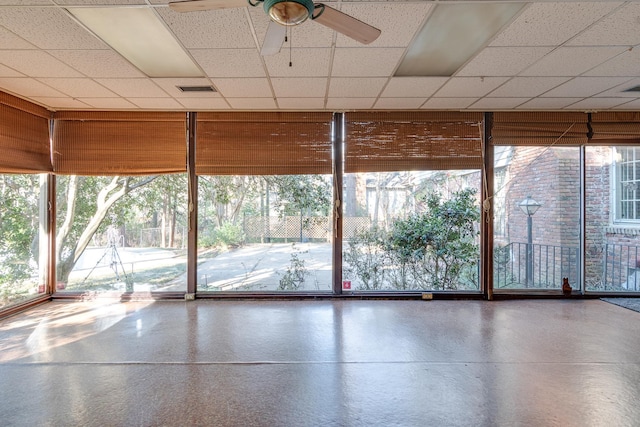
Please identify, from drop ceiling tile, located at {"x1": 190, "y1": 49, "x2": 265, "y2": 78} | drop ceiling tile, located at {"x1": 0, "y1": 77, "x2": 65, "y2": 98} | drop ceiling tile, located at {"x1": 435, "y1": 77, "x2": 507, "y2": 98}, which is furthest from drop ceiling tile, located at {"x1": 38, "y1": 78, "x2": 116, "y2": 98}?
drop ceiling tile, located at {"x1": 435, "y1": 77, "x2": 507, "y2": 98}

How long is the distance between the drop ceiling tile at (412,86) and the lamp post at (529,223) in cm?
225

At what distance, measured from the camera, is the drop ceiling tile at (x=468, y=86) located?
11.3 ft

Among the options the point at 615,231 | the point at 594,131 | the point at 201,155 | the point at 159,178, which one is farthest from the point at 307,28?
the point at 615,231

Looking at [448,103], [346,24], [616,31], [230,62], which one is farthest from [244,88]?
[616,31]

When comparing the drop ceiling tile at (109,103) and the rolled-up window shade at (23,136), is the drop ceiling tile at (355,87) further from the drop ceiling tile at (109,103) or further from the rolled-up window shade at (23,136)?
the rolled-up window shade at (23,136)

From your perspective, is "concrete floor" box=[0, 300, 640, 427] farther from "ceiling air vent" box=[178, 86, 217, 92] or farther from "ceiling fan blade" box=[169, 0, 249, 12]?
"ceiling air vent" box=[178, 86, 217, 92]

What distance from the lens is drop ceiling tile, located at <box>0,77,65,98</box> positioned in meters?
3.46

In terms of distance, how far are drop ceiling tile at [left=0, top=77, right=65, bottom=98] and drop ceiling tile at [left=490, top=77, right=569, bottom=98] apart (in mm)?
5096

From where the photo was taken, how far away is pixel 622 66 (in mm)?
3082

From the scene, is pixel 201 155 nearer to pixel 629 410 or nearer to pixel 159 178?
pixel 159 178

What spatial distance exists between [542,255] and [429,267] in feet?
5.50

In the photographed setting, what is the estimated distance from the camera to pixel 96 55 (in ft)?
9.59

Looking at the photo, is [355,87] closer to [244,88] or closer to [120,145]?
[244,88]

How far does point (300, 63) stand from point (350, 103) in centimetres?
125
